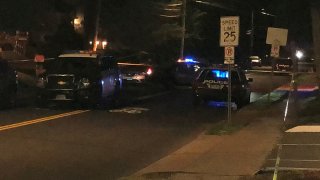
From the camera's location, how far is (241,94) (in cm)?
2305

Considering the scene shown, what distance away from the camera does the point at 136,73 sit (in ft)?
111

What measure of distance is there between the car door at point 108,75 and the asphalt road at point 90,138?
2.91 feet

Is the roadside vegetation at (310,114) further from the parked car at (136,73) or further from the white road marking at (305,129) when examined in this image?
the parked car at (136,73)

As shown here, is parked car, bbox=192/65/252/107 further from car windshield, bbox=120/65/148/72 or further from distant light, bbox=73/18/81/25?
distant light, bbox=73/18/81/25

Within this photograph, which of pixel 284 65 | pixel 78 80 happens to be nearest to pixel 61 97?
pixel 78 80

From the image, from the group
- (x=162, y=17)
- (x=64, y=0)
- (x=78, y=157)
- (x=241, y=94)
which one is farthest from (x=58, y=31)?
(x=78, y=157)

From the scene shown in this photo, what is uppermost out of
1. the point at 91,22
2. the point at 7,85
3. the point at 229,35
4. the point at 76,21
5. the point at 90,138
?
the point at 76,21

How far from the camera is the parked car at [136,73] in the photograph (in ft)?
107

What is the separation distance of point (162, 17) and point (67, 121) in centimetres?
3589

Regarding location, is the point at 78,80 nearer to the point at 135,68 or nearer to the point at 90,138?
the point at 90,138

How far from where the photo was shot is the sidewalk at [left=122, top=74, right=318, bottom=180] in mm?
9438

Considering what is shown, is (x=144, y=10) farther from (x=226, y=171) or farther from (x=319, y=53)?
(x=226, y=171)

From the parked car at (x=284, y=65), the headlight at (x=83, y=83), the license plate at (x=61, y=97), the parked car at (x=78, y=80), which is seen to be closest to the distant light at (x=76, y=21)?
the parked car at (x=284, y=65)

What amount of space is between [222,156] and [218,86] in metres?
11.9
